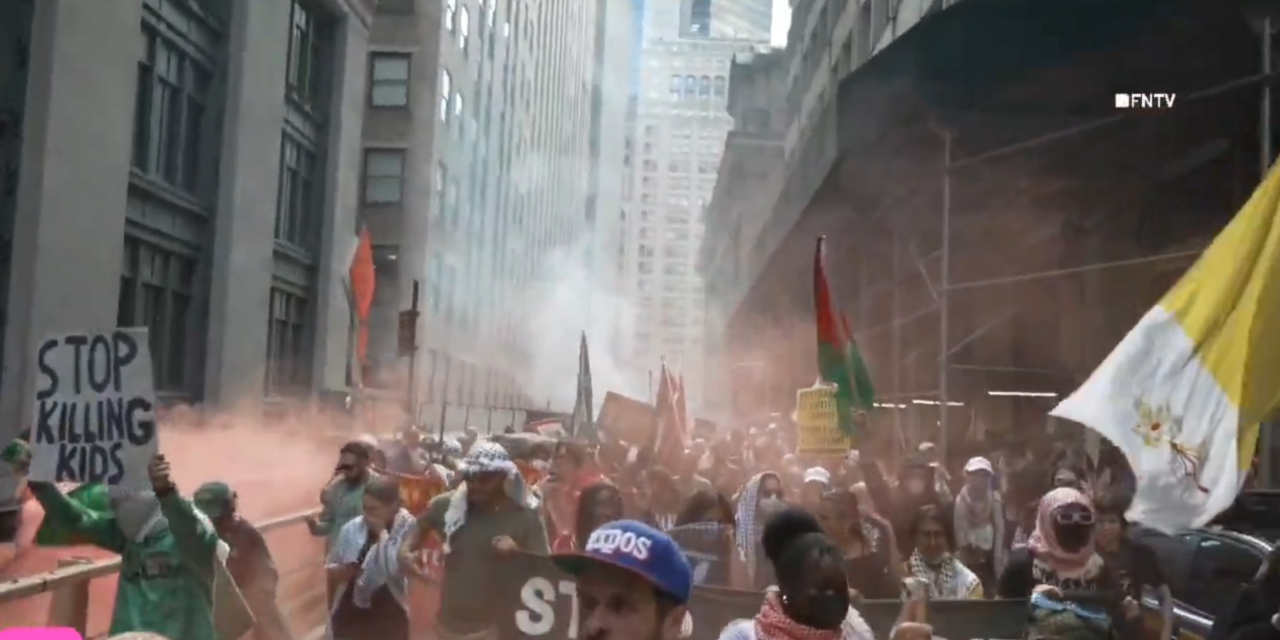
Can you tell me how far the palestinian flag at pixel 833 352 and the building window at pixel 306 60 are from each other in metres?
17.8

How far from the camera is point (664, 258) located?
464 ft

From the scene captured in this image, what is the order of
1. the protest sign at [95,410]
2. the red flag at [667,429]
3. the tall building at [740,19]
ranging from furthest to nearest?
the tall building at [740,19] < the red flag at [667,429] < the protest sign at [95,410]

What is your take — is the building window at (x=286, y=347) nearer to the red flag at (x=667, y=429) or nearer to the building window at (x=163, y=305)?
the building window at (x=163, y=305)

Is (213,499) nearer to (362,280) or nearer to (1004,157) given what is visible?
(1004,157)

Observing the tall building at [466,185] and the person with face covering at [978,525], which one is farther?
the tall building at [466,185]

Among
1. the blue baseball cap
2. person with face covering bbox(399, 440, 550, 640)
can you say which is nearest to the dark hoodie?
person with face covering bbox(399, 440, 550, 640)

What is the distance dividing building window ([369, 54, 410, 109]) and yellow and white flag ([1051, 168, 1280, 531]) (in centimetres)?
3694

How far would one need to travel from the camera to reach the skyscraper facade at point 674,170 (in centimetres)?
12788

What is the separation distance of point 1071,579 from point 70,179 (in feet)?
49.2

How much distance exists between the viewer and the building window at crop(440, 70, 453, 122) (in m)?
42.9

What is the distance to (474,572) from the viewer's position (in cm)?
659

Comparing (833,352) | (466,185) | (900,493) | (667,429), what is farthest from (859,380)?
(466,185)

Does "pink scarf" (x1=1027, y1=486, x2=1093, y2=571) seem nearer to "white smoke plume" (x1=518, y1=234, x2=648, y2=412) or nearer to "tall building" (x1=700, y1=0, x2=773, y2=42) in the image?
"white smoke plume" (x1=518, y1=234, x2=648, y2=412)

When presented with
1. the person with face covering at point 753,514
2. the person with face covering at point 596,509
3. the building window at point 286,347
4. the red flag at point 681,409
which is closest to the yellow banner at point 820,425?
the person with face covering at point 753,514
